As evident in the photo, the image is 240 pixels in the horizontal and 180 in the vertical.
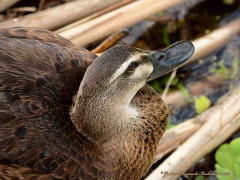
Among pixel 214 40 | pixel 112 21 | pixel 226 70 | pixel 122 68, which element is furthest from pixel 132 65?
pixel 226 70

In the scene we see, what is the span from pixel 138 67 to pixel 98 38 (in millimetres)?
1025

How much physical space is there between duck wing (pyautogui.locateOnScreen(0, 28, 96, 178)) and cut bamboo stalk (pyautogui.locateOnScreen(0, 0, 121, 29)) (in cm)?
73

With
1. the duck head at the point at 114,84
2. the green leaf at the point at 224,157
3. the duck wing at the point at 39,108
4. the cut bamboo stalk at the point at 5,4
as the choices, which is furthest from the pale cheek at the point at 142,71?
the cut bamboo stalk at the point at 5,4

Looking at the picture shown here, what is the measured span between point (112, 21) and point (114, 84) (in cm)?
113

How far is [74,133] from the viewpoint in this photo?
2.49m

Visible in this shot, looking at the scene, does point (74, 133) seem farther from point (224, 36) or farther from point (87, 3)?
A: point (224, 36)

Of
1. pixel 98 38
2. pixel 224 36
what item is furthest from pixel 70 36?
pixel 224 36

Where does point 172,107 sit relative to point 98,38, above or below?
below

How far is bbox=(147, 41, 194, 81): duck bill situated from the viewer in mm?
2645

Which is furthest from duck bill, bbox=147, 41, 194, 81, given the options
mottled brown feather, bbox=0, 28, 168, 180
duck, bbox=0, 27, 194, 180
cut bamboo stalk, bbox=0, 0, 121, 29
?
cut bamboo stalk, bbox=0, 0, 121, 29

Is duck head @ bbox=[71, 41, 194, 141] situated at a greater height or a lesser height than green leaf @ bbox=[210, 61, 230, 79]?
greater

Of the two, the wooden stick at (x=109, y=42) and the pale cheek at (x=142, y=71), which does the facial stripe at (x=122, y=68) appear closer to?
the pale cheek at (x=142, y=71)

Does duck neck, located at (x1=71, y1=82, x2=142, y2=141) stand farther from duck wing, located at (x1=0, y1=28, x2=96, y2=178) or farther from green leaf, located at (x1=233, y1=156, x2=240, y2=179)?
green leaf, located at (x1=233, y1=156, x2=240, y2=179)

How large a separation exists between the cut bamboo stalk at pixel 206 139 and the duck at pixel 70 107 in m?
0.26
